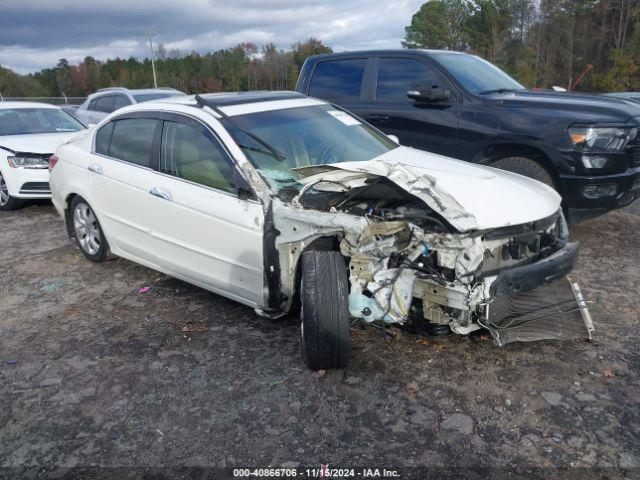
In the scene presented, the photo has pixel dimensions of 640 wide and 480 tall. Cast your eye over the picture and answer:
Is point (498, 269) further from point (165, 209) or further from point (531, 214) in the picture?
point (165, 209)

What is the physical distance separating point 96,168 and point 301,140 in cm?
196

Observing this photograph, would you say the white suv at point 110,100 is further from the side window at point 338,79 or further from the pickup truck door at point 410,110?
the pickup truck door at point 410,110

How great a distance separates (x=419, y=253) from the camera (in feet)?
9.87

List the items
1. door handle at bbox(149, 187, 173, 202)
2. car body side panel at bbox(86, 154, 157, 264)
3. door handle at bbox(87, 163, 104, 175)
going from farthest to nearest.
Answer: door handle at bbox(87, 163, 104, 175) < car body side panel at bbox(86, 154, 157, 264) < door handle at bbox(149, 187, 173, 202)

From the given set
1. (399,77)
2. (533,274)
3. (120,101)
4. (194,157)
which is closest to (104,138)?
(194,157)

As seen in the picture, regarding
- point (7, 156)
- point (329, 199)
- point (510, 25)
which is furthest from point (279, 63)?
point (329, 199)

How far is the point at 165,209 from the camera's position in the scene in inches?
157

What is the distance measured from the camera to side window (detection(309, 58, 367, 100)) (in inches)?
251

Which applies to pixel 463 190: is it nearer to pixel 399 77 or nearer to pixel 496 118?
pixel 496 118

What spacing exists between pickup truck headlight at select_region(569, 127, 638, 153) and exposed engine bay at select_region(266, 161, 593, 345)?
70.7 inches

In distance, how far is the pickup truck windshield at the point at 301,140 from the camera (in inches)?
146

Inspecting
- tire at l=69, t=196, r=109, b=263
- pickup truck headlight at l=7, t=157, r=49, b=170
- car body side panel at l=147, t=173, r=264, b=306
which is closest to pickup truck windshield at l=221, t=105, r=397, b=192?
car body side panel at l=147, t=173, r=264, b=306

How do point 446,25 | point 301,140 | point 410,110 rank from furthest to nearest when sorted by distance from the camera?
point 446,25
point 410,110
point 301,140

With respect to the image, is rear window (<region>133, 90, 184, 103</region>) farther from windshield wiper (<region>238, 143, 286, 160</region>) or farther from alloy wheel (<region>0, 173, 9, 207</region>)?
windshield wiper (<region>238, 143, 286, 160</region>)
